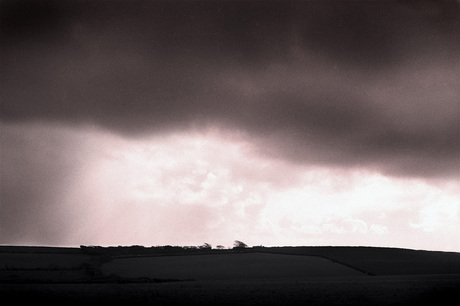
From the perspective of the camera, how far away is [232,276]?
91.4 meters

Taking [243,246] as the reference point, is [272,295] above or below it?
below

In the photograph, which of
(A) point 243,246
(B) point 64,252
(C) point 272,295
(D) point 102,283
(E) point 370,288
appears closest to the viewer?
(C) point 272,295

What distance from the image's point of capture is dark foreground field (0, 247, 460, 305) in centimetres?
5391

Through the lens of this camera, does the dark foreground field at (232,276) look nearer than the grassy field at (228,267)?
Yes

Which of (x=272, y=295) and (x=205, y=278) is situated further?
(x=205, y=278)

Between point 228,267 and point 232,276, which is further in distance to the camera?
point 228,267

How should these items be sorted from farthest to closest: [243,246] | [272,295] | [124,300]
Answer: [243,246]
[272,295]
[124,300]

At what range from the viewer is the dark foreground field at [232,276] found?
2122 inches

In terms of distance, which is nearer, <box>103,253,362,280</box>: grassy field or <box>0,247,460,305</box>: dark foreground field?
<box>0,247,460,305</box>: dark foreground field

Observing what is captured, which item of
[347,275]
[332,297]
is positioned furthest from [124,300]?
[347,275]

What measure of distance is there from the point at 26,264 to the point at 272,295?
5524cm

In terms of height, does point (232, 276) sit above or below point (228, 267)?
below

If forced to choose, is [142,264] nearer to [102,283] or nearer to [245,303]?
[102,283]

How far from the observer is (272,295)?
5619 cm
